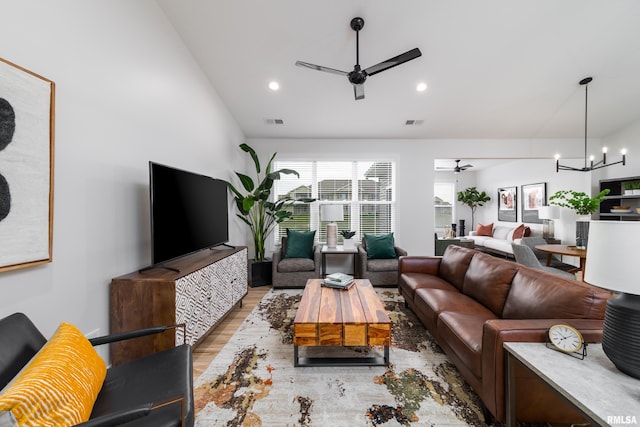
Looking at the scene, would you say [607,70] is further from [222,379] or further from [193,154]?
[222,379]

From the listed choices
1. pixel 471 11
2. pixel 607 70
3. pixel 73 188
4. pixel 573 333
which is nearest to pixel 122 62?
pixel 73 188

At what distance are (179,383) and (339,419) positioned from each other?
970 millimetres

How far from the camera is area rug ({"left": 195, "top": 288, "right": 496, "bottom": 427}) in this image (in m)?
1.57

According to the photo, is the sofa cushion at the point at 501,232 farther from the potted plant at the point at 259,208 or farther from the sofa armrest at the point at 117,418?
the sofa armrest at the point at 117,418

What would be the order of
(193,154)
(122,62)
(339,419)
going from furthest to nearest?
(193,154)
(122,62)
(339,419)

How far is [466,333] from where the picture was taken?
1786 millimetres

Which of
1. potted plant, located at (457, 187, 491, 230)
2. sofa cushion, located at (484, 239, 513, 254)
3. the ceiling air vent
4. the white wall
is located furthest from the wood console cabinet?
potted plant, located at (457, 187, 491, 230)

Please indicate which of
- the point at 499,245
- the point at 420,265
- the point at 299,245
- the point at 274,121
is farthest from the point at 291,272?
the point at 499,245

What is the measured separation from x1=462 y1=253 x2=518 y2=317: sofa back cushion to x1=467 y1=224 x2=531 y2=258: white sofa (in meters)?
4.29

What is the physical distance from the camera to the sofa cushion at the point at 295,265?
400 centimetres

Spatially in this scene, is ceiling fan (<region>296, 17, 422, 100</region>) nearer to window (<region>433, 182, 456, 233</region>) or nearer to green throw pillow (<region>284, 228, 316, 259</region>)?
green throw pillow (<region>284, 228, 316, 259</region>)

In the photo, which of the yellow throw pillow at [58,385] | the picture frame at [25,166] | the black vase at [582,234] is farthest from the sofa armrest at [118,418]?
the black vase at [582,234]

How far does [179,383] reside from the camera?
1.25 metres

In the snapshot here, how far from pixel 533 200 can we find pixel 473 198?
6.06ft
